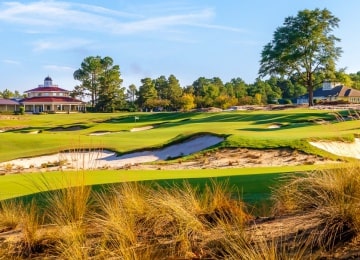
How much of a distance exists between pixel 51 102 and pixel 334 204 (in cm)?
12758

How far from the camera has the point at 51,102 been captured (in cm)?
12875

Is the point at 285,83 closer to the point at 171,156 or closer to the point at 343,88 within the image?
the point at 343,88

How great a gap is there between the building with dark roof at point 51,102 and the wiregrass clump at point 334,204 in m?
121

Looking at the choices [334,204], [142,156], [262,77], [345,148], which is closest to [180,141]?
[142,156]

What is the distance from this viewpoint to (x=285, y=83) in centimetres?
14175

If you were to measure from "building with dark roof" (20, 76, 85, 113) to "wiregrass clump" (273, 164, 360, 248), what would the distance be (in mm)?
121245

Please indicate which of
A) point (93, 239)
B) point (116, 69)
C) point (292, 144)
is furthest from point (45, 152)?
point (116, 69)

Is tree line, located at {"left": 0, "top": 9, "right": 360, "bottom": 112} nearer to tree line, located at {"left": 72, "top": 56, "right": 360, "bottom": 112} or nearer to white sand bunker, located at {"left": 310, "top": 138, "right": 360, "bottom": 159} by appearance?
tree line, located at {"left": 72, "top": 56, "right": 360, "bottom": 112}

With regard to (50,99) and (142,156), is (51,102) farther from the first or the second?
(142,156)

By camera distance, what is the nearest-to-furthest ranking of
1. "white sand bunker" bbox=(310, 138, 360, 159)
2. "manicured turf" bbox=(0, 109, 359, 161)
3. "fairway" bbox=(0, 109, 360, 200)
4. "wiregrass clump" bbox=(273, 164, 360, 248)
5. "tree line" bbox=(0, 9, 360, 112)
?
1. "wiregrass clump" bbox=(273, 164, 360, 248)
2. "white sand bunker" bbox=(310, 138, 360, 159)
3. "fairway" bbox=(0, 109, 360, 200)
4. "manicured turf" bbox=(0, 109, 359, 161)
5. "tree line" bbox=(0, 9, 360, 112)

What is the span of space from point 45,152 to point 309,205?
2216 centimetres

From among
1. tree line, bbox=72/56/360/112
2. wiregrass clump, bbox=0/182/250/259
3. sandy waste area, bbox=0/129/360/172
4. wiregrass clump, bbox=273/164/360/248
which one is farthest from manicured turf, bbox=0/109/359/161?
tree line, bbox=72/56/360/112

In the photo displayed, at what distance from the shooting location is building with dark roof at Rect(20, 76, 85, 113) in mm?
129625

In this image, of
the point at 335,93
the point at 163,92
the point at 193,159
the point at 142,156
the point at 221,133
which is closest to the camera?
the point at 193,159
